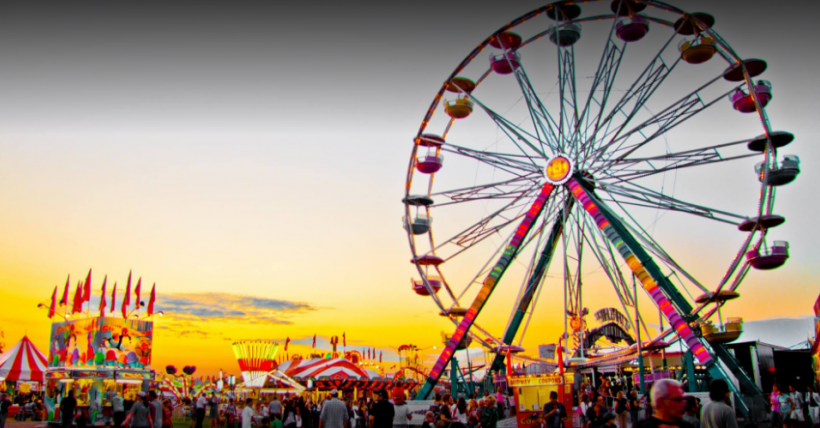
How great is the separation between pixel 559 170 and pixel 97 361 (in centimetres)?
2060

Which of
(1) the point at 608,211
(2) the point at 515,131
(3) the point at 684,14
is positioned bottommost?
(1) the point at 608,211

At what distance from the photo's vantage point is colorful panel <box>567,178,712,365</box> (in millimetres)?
16406

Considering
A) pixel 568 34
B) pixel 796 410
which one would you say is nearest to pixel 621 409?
pixel 796 410

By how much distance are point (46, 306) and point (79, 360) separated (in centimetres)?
562

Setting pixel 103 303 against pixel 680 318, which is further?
pixel 103 303

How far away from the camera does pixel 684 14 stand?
1880 cm

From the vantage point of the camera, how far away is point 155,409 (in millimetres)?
9914

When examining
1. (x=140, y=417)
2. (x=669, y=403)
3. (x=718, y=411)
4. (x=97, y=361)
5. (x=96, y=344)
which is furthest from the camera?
(x=96, y=344)

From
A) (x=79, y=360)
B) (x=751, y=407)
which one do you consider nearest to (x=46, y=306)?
(x=79, y=360)

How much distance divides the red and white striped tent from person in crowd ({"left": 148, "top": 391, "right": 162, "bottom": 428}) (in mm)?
23197

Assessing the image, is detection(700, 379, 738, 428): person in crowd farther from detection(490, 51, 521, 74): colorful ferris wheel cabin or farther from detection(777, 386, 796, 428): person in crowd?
detection(490, 51, 521, 74): colorful ferris wheel cabin

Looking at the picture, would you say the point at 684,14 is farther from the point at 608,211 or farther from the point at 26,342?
the point at 26,342

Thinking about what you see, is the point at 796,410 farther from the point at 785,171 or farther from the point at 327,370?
the point at 327,370

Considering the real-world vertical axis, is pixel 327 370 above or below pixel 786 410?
below
